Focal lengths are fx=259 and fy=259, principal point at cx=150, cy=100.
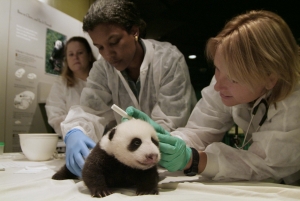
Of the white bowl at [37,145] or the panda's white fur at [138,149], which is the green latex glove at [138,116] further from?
the white bowl at [37,145]

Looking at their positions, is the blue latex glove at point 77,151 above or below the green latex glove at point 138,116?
below

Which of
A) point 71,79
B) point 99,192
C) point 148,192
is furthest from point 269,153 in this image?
point 71,79

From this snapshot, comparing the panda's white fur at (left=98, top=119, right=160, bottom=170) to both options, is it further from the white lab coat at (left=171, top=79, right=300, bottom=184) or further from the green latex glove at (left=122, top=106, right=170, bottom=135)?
the white lab coat at (left=171, top=79, right=300, bottom=184)

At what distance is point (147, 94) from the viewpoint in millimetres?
1496

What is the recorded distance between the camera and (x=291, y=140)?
0.95 metres

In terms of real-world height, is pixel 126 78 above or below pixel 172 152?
above

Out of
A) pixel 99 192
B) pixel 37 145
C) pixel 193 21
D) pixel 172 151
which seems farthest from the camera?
pixel 193 21

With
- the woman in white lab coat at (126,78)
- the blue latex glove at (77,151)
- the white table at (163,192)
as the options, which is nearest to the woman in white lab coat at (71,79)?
the woman in white lab coat at (126,78)

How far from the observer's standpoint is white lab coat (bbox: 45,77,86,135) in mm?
2107

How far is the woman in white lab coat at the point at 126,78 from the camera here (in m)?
1.33

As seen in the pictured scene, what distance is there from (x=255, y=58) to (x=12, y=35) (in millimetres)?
1800

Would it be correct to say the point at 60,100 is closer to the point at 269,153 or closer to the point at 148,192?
the point at 148,192

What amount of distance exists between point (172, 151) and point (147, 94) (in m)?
0.62

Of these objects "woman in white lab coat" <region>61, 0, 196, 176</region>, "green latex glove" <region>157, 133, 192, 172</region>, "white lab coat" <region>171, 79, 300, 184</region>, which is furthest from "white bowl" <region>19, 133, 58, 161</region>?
"white lab coat" <region>171, 79, 300, 184</region>
